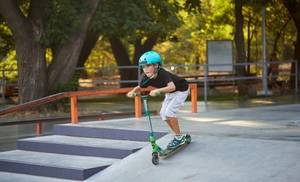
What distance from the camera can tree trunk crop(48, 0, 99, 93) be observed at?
21750 mm

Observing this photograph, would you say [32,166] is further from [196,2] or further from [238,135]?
[196,2]

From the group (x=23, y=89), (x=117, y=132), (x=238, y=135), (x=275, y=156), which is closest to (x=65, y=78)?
(x=23, y=89)

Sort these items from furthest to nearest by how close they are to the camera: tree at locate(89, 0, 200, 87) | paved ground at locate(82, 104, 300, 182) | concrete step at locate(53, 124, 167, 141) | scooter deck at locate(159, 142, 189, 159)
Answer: tree at locate(89, 0, 200, 87)
concrete step at locate(53, 124, 167, 141)
scooter deck at locate(159, 142, 189, 159)
paved ground at locate(82, 104, 300, 182)

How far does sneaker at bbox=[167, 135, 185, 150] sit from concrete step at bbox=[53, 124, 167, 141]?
1.12m

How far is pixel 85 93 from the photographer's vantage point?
13805mm

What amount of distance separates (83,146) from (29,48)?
10.1 m

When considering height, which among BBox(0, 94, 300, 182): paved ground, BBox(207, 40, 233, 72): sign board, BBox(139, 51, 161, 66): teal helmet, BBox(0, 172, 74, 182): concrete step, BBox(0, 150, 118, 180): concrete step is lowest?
BBox(0, 172, 74, 182): concrete step

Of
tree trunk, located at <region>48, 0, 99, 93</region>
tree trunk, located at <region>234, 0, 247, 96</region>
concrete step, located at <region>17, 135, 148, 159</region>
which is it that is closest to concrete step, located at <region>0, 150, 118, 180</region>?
concrete step, located at <region>17, 135, 148, 159</region>

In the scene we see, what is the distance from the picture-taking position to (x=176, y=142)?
10.6m

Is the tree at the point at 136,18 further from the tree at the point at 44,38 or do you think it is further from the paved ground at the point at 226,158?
the paved ground at the point at 226,158

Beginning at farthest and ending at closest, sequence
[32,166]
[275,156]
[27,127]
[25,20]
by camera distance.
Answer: [25,20] < [27,127] < [32,166] < [275,156]

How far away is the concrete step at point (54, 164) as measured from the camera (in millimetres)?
10430

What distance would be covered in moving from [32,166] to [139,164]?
2.01 metres

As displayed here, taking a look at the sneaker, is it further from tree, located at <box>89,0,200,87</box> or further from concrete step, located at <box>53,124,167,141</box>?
tree, located at <box>89,0,200,87</box>
